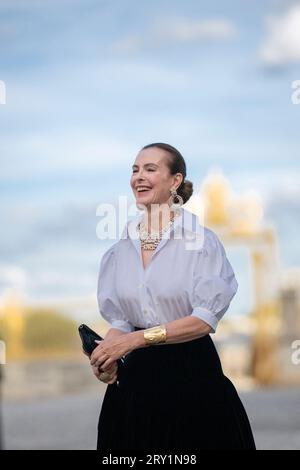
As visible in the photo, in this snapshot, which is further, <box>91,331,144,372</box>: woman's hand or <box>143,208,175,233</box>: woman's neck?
<box>143,208,175,233</box>: woman's neck

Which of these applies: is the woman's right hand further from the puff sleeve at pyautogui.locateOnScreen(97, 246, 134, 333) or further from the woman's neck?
the woman's neck

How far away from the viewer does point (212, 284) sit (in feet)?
9.18

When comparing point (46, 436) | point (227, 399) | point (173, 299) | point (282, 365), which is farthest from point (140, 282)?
point (282, 365)

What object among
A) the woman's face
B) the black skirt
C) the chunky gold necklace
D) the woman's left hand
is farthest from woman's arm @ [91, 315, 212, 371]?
the woman's face

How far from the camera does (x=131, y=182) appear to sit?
9.43 ft

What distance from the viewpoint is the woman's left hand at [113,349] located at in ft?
9.11

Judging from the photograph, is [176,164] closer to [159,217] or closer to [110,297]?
[159,217]

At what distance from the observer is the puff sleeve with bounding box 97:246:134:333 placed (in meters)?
2.95

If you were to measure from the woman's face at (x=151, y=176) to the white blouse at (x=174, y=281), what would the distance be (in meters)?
0.09

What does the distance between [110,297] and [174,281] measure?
209 mm

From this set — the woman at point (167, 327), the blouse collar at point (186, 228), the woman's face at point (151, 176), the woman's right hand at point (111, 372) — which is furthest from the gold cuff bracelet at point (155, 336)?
the woman's face at point (151, 176)

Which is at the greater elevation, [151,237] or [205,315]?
[151,237]

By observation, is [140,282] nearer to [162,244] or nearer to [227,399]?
[162,244]

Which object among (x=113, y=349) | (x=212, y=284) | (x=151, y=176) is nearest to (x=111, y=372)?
(x=113, y=349)
